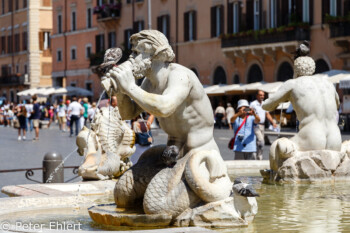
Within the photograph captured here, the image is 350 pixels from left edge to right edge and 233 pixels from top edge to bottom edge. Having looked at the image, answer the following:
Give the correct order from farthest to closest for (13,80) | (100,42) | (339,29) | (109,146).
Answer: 1. (13,80)
2. (100,42)
3. (339,29)
4. (109,146)

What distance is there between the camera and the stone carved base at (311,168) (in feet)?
30.1

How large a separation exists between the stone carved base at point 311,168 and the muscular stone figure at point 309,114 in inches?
2.7

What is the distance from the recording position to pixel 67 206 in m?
7.04

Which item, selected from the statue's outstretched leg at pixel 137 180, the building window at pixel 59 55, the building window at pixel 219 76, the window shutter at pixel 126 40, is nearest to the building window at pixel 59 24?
the building window at pixel 59 55

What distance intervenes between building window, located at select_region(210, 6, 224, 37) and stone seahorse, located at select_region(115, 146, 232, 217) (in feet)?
120

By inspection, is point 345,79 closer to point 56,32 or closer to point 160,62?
point 160,62

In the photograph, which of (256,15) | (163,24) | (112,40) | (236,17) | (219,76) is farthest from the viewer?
(112,40)

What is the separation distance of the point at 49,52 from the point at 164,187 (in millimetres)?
65216

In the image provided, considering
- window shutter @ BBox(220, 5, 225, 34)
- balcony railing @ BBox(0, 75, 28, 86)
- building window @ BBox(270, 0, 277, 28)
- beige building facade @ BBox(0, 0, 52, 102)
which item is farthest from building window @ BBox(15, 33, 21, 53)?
building window @ BBox(270, 0, 277, 28)

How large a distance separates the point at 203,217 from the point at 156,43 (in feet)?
3.97

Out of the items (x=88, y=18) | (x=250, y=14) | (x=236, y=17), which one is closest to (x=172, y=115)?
(x=250, y=14)

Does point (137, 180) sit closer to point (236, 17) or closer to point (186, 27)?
point (236, 17)

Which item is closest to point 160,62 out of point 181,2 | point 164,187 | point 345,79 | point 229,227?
point 164,187

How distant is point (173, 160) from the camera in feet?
19.5
